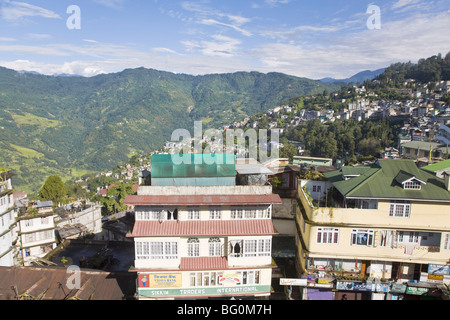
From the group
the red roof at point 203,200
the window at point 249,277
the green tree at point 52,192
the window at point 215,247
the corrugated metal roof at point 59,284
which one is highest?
the red roof at point 203,200

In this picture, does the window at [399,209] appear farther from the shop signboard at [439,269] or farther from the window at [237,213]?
the window at [237,213]

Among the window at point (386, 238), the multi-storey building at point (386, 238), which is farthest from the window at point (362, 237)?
the window at point (386, 238)

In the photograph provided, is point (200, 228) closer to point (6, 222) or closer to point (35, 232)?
point (6, 222)

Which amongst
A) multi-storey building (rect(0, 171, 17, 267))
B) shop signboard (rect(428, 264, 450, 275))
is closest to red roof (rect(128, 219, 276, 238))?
shop signboard (rect(428, 264, 450, 275))

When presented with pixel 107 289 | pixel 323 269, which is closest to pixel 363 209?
pixel 323 269

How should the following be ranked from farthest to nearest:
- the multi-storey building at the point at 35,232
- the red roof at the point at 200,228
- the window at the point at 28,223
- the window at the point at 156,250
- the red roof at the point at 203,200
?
1. the window at the point at 28,223
2. the multi-storey building at the point at 35,232
3. the window at the point at 156,250
4. the red roof at the point at 200,228
5. the red roof at the point at 203,200

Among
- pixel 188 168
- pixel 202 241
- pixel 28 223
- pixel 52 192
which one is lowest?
pixel 52 192

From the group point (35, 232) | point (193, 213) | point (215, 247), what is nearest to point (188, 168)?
point (193, 213)
